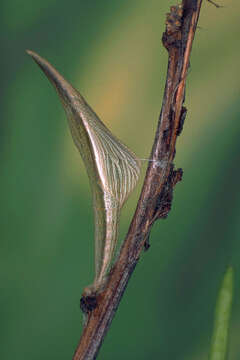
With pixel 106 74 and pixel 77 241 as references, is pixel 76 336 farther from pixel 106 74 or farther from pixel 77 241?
pixel 106 74

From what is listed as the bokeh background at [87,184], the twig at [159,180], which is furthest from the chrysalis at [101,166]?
the bokeh background at [87,184]

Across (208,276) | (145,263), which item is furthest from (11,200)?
(208,276)

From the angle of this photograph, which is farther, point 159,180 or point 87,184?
point 87,184

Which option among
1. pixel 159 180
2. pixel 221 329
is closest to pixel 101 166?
pixel 159 180

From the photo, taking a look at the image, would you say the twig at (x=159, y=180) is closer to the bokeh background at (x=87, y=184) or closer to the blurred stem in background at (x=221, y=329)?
the blurred stem in background at (x=221, y=329)

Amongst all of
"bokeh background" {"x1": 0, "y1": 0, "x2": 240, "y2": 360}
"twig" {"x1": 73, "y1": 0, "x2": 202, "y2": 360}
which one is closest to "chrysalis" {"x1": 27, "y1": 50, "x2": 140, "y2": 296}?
"twig" {"x1": 73, "y1": 0, "x2": 202, "y2": 360}

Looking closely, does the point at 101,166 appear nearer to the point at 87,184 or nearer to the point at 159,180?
the point at 159,180
